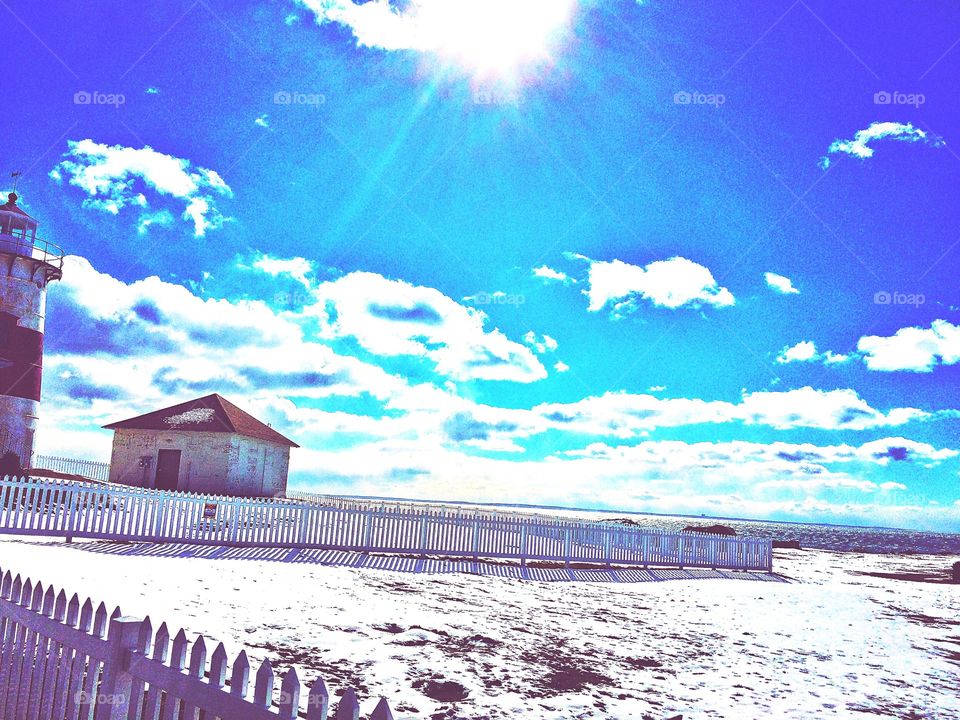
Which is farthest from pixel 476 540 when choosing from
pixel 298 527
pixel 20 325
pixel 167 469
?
pixel 20 325

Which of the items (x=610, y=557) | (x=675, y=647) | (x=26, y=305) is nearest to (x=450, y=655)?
(x=675, y=647)

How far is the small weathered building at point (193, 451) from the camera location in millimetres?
30688

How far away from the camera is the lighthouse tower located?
27594 mm

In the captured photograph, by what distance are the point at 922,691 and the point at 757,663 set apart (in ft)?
5.68

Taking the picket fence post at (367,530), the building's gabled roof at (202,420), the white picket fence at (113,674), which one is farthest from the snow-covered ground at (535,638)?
the building's gabled roof at (202,420)

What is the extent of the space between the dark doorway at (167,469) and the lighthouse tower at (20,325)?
5186mm

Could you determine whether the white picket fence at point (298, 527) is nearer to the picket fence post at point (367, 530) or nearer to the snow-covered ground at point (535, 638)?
the picket fence post at point (367, 530)

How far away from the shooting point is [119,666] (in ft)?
12.2

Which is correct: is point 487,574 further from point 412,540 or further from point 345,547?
point 345,547

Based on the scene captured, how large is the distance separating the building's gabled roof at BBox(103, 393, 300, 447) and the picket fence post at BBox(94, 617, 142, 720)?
1116 inches

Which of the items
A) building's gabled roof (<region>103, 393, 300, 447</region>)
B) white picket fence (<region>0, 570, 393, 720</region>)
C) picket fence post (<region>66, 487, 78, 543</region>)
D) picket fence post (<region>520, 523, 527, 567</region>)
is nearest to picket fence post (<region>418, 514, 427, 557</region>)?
picket fence post (<region>520, 523, 527, 567</region>)

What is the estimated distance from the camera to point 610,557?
20.0m

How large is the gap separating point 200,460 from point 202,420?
1918 millimetres

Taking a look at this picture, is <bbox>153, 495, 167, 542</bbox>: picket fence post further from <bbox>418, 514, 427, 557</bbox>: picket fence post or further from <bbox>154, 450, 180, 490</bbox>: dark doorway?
<bbox>154, 450, 180, 490</bbox>: dark doorway
